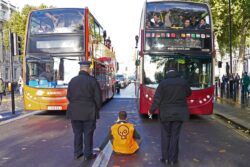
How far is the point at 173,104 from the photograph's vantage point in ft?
23.7

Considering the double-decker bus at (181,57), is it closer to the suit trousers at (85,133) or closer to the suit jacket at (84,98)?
the suit trousers at (85,133)

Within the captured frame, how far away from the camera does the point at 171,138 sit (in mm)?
7328

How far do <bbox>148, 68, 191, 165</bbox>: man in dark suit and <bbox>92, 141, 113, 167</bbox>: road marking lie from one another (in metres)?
1.16

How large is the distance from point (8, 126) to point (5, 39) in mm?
43774

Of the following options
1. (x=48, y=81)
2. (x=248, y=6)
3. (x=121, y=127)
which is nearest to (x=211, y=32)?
(x=48, y=81)

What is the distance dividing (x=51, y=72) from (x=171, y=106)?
9.31 metres

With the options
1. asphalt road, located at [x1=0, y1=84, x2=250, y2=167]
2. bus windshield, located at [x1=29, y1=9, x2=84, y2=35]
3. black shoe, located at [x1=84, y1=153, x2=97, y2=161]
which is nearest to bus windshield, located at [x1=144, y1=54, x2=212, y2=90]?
asphalt road, located at [x1=0, y1=84, x2=250, y2=167]

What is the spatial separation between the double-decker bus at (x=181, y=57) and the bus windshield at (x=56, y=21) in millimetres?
2874

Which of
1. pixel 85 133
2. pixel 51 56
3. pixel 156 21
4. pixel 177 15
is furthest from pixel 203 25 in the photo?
pixel 85 133

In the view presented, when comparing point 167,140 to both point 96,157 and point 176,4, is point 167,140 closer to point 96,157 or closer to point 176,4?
point 96,157

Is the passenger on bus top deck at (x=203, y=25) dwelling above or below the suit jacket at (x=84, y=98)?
above

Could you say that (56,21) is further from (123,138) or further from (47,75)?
(123,138)

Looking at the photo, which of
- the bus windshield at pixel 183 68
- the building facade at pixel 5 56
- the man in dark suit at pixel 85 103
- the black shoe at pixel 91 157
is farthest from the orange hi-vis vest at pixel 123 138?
the building facade at pixel 5 56

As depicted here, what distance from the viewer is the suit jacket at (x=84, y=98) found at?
7.54 meters
